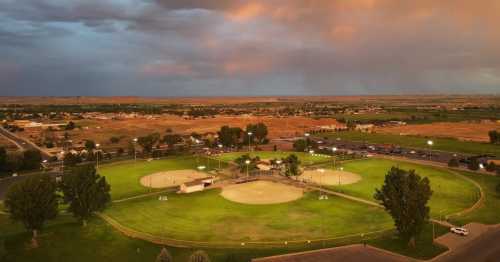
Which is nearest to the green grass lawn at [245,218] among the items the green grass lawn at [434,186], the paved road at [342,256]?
the paved road at [342,256]

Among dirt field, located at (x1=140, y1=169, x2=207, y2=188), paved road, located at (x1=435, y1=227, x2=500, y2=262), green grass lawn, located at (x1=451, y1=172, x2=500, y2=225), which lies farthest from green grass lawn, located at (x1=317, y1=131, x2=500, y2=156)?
dirt field, located at (x1=140, y1=169, x2=207, y2=188)

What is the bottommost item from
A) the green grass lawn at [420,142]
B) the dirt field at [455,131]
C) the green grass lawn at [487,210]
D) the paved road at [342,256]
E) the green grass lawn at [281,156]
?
the paved road at [342,256]

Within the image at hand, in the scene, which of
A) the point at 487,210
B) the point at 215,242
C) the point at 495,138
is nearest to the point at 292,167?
the point at 215,242

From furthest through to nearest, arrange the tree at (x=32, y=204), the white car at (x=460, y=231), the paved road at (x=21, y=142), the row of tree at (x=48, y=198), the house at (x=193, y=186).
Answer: the paved road at (x=21, y=142) → the house at (x=193, y=186) → the white car at (x=460, y=231) → the row of tree at (x=48, y=198) → the tree at (x=32, y=204)

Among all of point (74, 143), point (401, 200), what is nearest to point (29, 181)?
point (401, 200)

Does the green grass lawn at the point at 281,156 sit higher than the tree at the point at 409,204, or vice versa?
the tree at the point at 409,204

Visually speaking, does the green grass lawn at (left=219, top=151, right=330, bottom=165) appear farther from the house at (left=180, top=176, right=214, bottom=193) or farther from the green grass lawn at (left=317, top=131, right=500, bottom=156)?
the green grass lawn at (left=317, top=131, right=500, bottom=156)

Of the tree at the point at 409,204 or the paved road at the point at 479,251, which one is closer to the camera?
the paved road at the point at 479,251

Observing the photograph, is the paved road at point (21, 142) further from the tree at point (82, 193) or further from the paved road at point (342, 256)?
the paved road at point (342, 256)
